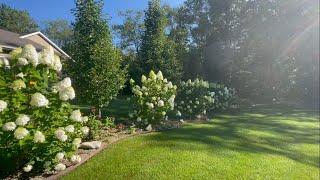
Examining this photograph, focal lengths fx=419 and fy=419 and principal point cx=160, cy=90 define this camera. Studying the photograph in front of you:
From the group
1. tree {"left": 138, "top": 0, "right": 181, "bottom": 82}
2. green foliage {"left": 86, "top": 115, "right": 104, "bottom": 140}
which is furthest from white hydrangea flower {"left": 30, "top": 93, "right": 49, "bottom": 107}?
tree {"left": 138, "top": 0, "right": 181, "bottom": 82}

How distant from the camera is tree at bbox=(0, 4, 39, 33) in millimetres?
80812

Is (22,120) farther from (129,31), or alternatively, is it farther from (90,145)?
(129,31)

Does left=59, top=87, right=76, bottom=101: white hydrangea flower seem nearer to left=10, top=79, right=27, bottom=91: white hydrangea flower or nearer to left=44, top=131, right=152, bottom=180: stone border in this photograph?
left=10, top=79, right=27, bottom=91: white hydrangea flower

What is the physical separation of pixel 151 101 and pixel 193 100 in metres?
4.85

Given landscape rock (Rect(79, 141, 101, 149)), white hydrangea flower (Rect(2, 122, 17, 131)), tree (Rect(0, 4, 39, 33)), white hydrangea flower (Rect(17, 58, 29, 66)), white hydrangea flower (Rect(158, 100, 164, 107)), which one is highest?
tree (Rect(0, 4, 39, 33))

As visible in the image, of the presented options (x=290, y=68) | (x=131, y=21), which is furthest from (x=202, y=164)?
(x=131, y=21)

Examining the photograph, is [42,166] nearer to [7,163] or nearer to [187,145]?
[7,163]

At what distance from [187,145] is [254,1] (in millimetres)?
24484

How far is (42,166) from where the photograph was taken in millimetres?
7945

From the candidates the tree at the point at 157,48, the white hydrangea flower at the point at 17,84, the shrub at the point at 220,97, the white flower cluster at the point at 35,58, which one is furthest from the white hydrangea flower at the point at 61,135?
the shrub at the point at 220,97

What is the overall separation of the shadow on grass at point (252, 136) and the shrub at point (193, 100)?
82 centimetres

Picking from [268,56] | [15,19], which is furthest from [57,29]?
[268,56]

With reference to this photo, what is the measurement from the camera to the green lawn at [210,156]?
884 centimetres

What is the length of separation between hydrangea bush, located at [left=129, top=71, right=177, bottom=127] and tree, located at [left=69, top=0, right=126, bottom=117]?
90 cm
